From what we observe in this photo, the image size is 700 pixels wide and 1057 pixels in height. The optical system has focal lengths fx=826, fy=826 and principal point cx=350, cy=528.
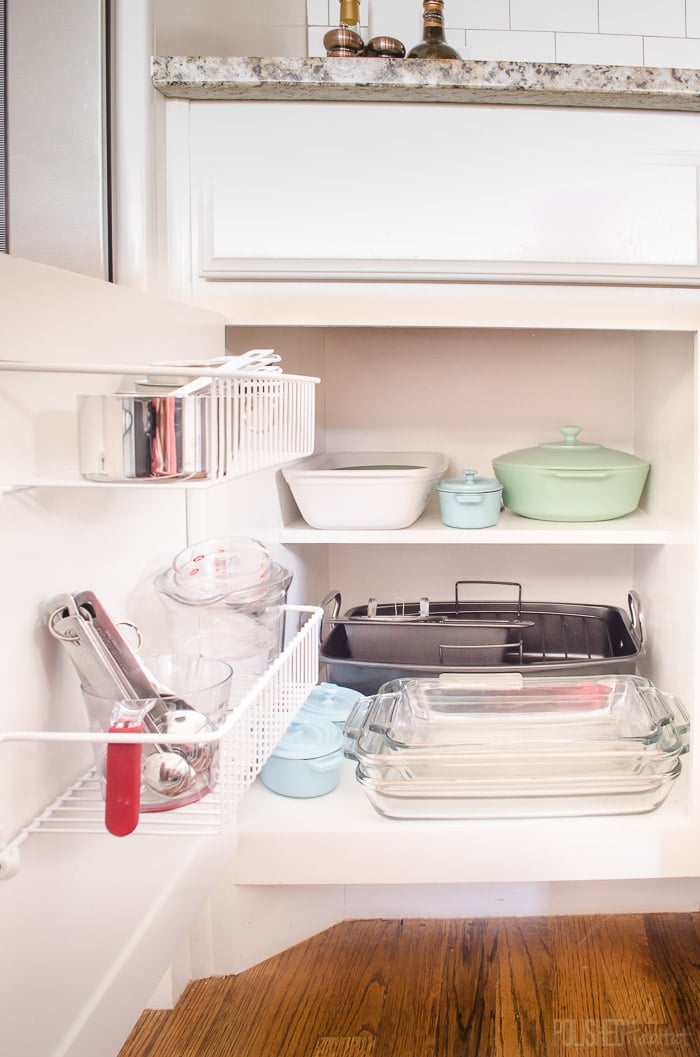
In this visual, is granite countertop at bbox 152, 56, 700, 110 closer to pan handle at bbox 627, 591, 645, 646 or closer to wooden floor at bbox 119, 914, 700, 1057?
pan handle at bbox 627, 591, 645, 646

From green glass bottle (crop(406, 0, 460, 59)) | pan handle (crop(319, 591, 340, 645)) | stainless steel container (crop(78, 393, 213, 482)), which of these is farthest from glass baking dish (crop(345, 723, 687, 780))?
green glass bottle (crop(406, 0, 460, 59))

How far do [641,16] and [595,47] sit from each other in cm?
10

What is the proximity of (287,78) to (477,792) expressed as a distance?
95cm

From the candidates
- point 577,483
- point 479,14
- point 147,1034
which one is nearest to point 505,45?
point 479,14

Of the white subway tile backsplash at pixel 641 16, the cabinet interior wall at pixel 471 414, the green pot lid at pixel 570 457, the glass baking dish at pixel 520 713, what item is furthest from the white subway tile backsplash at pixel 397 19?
the glass baking dish at pixel 520 713

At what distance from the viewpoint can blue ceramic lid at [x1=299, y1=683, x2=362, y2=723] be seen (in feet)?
4.09

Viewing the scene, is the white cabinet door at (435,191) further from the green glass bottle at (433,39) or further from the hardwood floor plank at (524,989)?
the hardwood floor plank at (524,989)

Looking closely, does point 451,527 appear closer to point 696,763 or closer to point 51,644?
point 696,763

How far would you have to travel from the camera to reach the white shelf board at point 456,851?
1137 millimetres

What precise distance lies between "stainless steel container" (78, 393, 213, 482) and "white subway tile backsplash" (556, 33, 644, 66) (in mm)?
1236

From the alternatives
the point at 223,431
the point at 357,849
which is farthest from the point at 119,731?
the point at 357,849

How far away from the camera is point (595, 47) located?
147 centimetres

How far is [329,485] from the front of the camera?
1267mm

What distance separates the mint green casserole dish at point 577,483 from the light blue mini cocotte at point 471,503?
8 cm
